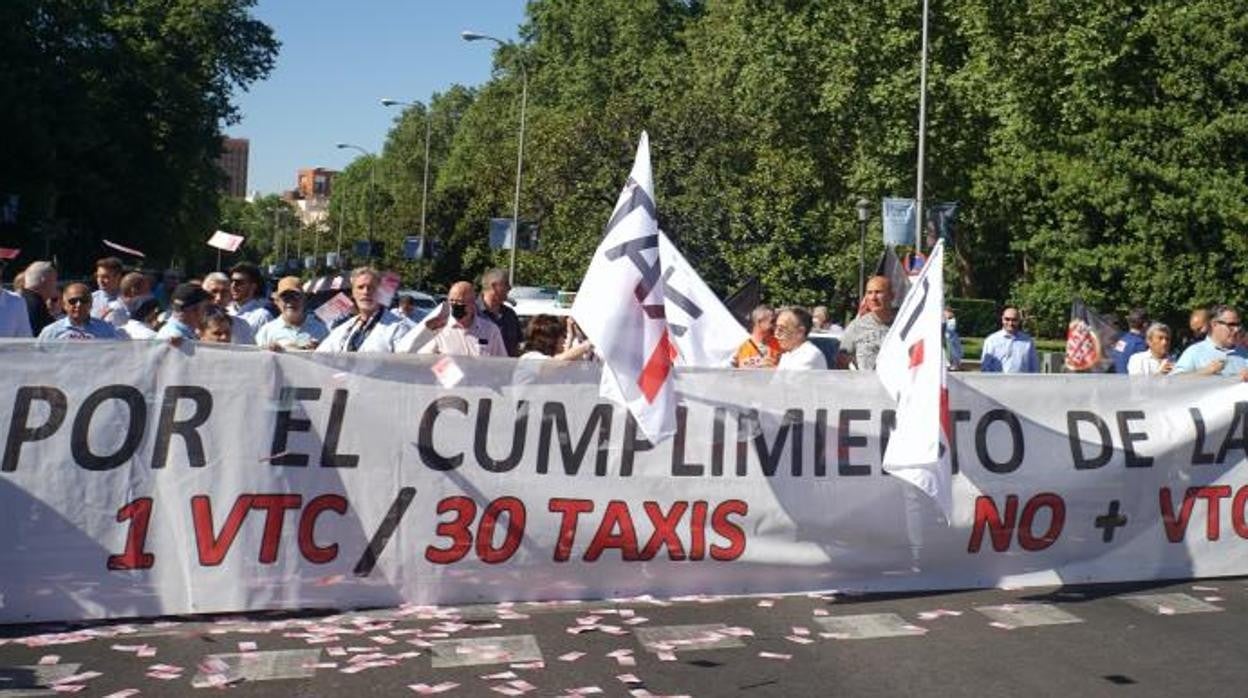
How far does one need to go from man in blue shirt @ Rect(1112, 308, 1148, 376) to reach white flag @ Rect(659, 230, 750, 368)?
19.7 feet

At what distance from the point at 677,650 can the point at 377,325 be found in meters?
3.56

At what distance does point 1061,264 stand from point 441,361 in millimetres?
32750

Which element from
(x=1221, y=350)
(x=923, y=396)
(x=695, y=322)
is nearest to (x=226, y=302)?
(x=695, y=322)

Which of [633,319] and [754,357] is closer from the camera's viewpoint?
[633,319]

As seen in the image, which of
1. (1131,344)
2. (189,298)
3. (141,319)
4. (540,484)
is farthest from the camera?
(1131,344)

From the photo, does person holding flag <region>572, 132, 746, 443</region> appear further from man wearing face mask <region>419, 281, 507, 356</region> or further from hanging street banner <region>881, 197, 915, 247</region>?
hanging street banner <region>881, 197, 915, 247</region>

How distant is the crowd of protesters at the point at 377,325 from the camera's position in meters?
8.56

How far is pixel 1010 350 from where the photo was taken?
1293 centimetres

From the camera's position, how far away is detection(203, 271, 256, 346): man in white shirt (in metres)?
9.64

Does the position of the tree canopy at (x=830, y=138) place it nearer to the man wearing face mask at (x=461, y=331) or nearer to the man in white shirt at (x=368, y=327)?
the man in white shirt at (x=368, y=327)

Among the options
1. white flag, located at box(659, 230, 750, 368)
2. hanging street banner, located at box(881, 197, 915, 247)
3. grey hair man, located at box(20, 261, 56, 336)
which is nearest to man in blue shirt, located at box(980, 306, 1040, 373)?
white flag, located at box(659, 230, 750, 368)

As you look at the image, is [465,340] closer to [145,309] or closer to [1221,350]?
[145,309]

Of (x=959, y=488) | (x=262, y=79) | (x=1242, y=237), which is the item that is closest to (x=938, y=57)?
(x=1242, y=237)

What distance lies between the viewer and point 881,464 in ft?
26.8
